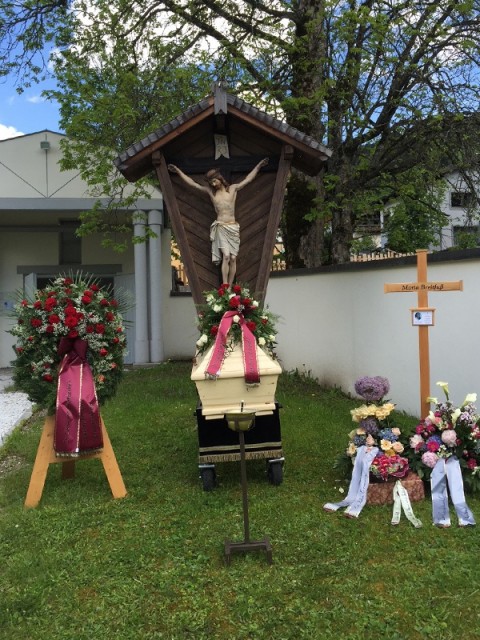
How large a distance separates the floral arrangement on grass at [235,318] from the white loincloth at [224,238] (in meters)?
1.22

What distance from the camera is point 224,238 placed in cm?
625

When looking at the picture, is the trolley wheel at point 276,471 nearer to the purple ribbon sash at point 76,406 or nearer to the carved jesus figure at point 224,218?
the purple ribbon sash at point 76,406

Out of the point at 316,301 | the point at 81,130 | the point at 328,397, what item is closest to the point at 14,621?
the point at 328,397

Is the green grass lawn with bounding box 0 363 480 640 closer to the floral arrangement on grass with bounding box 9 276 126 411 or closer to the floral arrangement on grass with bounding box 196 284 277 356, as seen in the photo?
the floral arrangement on grass with bounding box 9 276 126 411

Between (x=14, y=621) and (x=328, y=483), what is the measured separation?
269 cm

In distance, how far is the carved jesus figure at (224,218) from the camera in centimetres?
621

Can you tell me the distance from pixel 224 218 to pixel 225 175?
0.68 meters

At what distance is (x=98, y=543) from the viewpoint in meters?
3.91

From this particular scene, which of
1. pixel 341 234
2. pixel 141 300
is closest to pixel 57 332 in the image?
pixel 341 234

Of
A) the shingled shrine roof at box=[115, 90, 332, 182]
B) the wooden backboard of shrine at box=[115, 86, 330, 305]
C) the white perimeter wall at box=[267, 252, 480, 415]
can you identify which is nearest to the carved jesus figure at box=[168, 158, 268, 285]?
the wooden backboard of shrine at box=[115, 86, 330, 305]

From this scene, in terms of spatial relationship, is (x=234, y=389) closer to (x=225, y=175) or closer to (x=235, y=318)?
(x=235, y=318)

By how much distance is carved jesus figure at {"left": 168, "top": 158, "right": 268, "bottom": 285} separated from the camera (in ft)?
20.4

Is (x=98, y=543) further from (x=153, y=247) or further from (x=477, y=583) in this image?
(x=153, y=247)

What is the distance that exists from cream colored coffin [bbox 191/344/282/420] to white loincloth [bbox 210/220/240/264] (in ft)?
6.52
